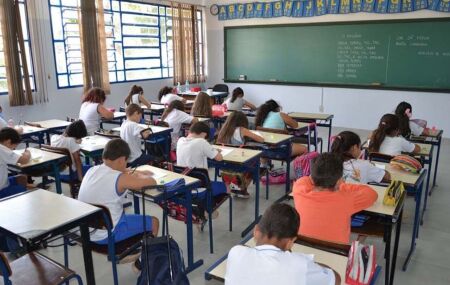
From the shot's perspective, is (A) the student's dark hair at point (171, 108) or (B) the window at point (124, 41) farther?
(B) the window at point (124, 41)

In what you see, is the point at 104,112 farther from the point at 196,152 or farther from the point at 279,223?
the point at 279,223

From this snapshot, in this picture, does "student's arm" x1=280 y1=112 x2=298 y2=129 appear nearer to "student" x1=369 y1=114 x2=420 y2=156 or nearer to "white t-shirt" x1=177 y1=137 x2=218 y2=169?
"student" x1=369 y1=114 x2=420 y2=156

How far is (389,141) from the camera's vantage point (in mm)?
3906

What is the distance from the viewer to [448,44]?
7391 millimetres

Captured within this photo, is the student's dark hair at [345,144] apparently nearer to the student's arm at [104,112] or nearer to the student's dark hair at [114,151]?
the student's dark hair at [114,151]

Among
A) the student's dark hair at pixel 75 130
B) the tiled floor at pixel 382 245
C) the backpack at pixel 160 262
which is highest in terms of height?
the student's dark hair at pixel 75 130

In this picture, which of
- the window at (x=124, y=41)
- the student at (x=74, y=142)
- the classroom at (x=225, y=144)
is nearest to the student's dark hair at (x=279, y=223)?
the classroom at (x=225, y=144)

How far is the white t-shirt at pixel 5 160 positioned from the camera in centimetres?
339

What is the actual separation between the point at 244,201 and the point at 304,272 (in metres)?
3.17

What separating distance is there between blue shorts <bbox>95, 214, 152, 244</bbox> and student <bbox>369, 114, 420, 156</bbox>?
2.40 meters

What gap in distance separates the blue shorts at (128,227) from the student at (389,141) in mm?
2396

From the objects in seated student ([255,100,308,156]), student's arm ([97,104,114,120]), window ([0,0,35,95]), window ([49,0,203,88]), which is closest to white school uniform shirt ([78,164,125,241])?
seated student ([255,100,308,156])

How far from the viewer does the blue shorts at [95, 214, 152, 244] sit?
2.62 metres

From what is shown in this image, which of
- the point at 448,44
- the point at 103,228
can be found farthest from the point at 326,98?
the point at 103,228
